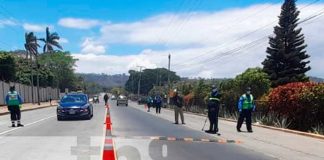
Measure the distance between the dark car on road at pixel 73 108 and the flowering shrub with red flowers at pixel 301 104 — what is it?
10094 millimetres

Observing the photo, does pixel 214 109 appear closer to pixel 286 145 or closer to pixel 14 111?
pixel 286 145

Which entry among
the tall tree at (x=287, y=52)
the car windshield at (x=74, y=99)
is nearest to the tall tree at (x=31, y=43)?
the tall tree at (x=287, y=52)

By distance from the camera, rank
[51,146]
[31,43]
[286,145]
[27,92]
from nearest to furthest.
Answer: [51,146], [286,145], [27,92], [31,43]

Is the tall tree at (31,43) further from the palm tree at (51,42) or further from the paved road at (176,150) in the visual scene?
the paved road at (176,150)

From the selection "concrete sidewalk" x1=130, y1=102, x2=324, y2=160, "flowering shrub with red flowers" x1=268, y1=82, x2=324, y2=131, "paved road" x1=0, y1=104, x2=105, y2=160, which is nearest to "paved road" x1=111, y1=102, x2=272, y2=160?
"concrete sidewalk" x1=130, y1=102, x2=324, y2=160

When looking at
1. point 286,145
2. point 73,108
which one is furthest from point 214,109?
point 73,108

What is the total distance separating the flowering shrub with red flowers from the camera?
21.3m

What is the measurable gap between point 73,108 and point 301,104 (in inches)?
469

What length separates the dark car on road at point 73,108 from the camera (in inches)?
1090

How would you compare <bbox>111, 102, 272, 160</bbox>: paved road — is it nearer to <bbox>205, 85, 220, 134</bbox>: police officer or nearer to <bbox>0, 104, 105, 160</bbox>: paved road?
<bbox>0, 104, 105, 160</bbox>: paved road

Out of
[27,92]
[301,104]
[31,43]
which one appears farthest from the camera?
[31,43]

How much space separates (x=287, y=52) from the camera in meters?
61.5

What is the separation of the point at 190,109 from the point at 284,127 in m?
29.5

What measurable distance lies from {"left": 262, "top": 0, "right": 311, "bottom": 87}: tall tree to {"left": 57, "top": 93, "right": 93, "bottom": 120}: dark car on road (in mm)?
35903
